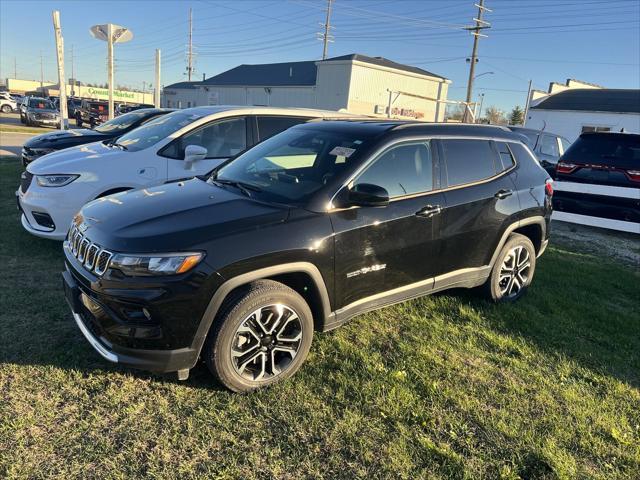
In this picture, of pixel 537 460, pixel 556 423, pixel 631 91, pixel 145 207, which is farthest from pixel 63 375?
pixel 631 91

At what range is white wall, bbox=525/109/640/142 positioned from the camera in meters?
32.7

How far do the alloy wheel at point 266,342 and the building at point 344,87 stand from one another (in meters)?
29.1

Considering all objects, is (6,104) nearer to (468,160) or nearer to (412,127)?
(412,127)

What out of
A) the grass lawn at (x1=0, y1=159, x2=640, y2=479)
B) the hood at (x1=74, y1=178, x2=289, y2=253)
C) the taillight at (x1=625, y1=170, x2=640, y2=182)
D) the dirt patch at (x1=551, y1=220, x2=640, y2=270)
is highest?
the taillight at (x1=625, y1=170, x2=640, y2=182)

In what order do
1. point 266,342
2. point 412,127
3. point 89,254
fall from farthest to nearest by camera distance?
point 412,127 → point 266,342 → point 89,254

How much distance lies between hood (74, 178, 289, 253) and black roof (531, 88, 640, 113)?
37980 millimetres

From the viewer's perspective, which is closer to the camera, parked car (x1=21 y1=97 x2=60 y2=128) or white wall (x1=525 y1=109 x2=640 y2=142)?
parked car (x1=21 y1=97 x2=60 y2=128)

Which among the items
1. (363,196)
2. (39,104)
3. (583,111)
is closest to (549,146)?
(363,196)

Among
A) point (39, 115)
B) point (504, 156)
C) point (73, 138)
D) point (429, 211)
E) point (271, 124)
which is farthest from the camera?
point (39, 115)

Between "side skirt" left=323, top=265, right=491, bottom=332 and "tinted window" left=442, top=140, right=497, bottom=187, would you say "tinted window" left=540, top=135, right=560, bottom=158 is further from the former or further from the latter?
"side skirt" left=323, top=265, right=491, bottom=332

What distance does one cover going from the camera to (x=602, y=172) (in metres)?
8.11

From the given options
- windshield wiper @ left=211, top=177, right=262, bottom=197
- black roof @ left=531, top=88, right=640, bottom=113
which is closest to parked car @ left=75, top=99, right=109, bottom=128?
windshield wiper @ left=211, top=177, right=262, bottom=197

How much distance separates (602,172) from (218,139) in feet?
21.3

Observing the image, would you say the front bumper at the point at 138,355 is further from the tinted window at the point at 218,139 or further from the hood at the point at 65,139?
the hood at the point at 65,139
